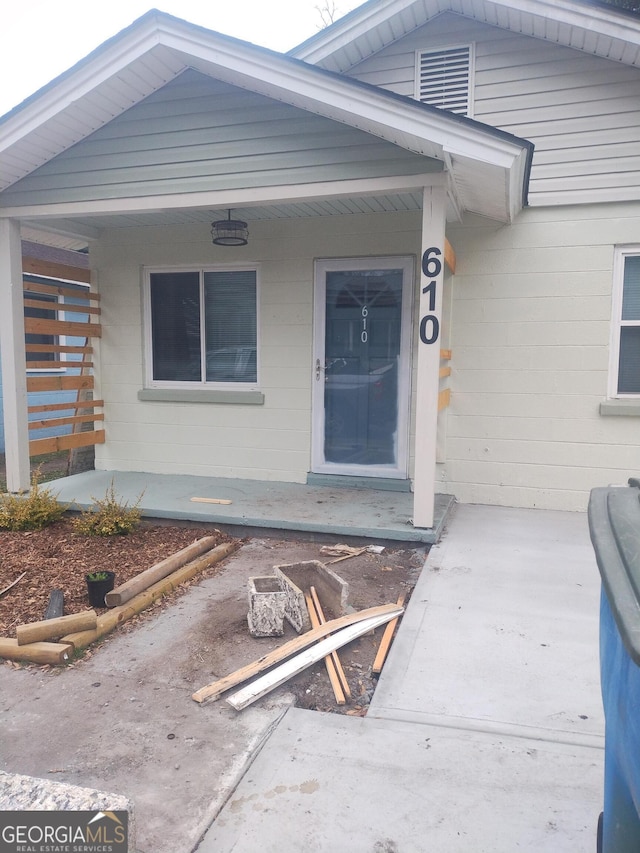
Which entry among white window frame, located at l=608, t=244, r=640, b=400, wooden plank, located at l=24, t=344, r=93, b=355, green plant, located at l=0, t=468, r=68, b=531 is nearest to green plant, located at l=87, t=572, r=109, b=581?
green plant, located at l=0, t=468, r=68, b=531

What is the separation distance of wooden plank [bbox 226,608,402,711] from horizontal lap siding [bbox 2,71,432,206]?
317cm

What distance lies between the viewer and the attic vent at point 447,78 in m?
5.76

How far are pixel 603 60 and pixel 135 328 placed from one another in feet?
17.3

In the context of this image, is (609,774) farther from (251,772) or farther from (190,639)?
(190,639)

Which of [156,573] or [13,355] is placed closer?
[156,573]

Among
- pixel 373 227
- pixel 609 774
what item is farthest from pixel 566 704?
pixel 373 227

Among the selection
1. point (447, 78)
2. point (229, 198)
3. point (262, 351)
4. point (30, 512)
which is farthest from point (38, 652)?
point (447, 78)

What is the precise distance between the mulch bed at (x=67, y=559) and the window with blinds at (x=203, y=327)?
79.3 inches

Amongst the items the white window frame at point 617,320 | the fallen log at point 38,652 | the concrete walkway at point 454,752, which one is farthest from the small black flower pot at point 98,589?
the white window frame at point 617,320

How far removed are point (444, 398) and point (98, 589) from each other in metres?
3.36

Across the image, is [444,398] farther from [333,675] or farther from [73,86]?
[73,86]

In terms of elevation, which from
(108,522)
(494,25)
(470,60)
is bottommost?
(108,522)

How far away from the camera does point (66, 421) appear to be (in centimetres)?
644

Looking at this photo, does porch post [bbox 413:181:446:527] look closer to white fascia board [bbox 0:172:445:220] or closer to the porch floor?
white fascia board [bbox 0:172:445:220]
